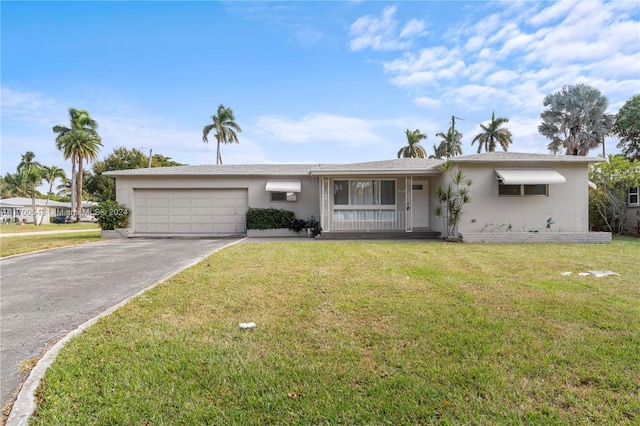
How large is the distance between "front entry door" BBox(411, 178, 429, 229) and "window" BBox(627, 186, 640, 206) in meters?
9.28

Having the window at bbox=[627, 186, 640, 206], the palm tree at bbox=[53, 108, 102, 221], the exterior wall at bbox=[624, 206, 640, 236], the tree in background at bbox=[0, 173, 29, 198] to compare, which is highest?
the palm tree at bbox=[53, 108, 102, 221]

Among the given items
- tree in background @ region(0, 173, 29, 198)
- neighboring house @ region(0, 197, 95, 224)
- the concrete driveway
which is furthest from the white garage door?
tree in background @ region(0, 173, 29, 198)

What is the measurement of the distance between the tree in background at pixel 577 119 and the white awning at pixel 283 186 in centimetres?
2062

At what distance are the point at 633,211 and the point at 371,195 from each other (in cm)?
1204

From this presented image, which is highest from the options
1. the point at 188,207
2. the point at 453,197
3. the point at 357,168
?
the point at 357,168

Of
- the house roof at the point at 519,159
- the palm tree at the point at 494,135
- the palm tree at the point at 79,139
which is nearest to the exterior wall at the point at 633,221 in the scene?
the house roof at the point at 519,159

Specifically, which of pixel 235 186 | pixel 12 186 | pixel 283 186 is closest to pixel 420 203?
pixel 283 186

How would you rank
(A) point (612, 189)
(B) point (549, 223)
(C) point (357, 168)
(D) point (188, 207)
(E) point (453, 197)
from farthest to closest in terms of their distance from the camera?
(D) point (188, 207) → (A) point (612, 189) → (C) point (357, 168) → (E) point (453, 197) → (B) point (549, 223)

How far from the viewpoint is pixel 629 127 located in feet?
89.7

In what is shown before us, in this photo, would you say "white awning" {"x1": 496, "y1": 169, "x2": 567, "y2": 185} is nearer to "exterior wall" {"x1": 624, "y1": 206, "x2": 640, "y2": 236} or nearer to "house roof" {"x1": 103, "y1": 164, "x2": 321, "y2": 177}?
"exterior wall" {"x1": 624, "y1": 206, "x2": 640, "y2": 236}

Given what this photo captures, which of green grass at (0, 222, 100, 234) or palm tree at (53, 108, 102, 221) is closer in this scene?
green grass at (0, 222, 100, 234)

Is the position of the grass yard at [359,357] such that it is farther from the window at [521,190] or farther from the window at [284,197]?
the window at [284,197]

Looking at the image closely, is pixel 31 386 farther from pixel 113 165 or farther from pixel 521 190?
pixel 113 165

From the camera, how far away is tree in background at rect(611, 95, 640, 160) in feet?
87.3
